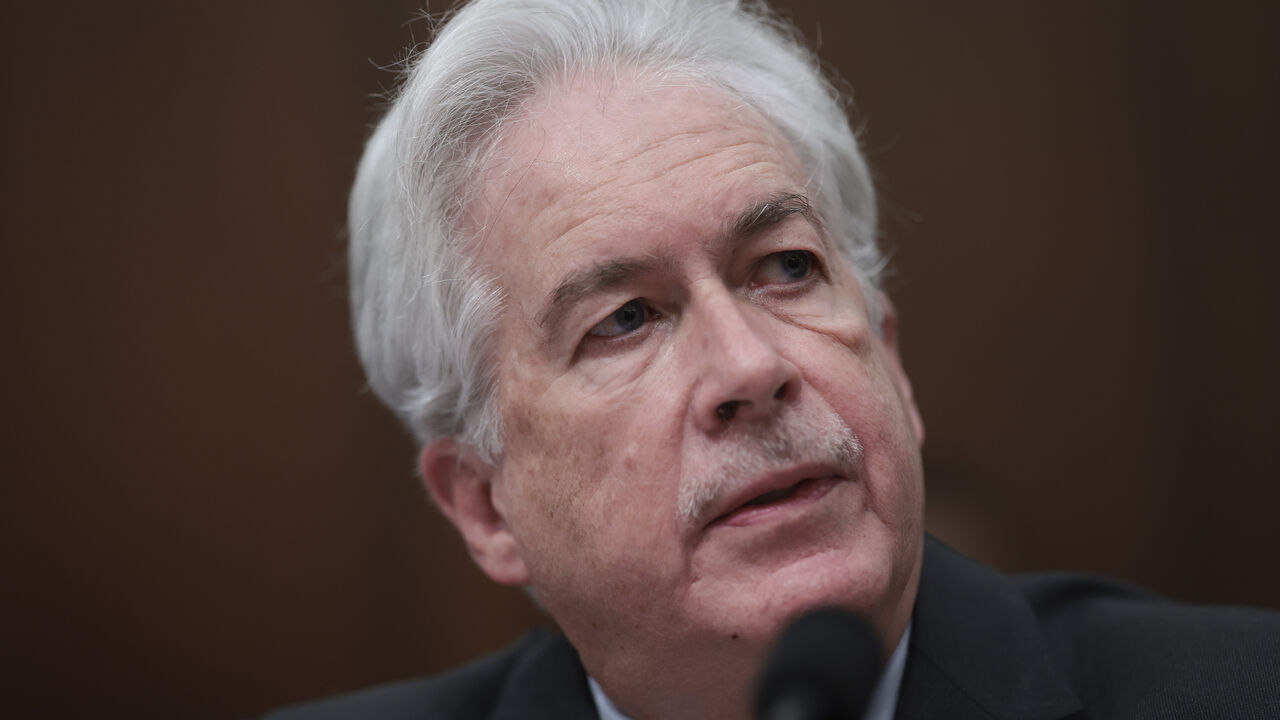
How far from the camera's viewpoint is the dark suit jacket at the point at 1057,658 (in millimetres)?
1551

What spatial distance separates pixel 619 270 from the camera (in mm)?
1535

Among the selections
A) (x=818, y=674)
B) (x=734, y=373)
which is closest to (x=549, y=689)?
(x=734, y=373)

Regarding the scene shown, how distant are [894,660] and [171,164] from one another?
2.58 m

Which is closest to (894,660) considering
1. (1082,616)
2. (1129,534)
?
(1082,616)

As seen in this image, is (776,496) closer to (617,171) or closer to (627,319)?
(627,319)

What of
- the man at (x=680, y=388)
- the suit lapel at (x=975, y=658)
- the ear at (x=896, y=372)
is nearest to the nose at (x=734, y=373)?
the man at (x=680, y=388)

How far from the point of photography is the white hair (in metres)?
1.76

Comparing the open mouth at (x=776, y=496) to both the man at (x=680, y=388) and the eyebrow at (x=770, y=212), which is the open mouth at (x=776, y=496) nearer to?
the man at (x=680, y=388)

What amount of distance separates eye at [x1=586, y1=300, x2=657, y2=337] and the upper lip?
1.07ft

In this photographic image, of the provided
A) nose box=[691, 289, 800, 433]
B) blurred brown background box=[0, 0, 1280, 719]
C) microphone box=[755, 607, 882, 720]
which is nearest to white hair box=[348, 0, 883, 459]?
nose box=[691, 289, 800, 433]

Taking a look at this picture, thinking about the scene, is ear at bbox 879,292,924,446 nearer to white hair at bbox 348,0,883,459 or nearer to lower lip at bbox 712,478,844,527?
white hair at bbox 348,0,883,459

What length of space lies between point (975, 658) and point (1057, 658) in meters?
0.20

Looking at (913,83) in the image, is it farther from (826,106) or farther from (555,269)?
(555,269)

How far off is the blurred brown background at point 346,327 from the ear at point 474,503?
145 cm
